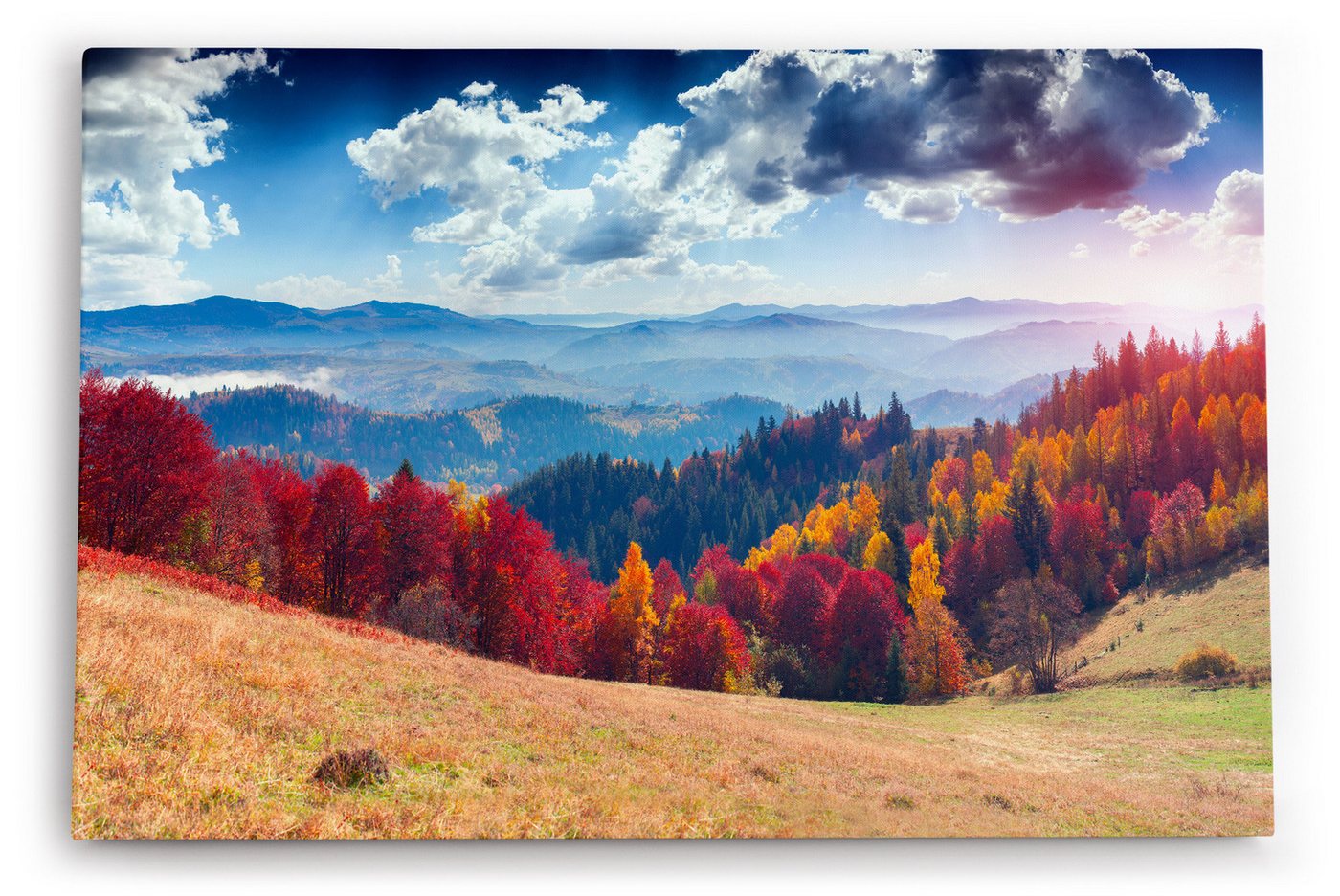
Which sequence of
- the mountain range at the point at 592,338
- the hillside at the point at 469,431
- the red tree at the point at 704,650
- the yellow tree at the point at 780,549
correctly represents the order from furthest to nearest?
the yellow tree at the point at 780,549 → the red tree at the point at 704,650 → the hillside at the point at 469,431 → the mountain range at the point at 592,338

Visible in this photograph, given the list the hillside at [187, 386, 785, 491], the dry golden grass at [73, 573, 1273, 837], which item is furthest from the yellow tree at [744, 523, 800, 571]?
the dry golden grass at [73, 573, 1273, 837]

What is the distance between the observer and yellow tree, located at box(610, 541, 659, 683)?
67.2 ft

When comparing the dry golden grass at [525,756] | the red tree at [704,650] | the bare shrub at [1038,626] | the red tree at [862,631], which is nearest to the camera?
the dry golden grass at [525,756]

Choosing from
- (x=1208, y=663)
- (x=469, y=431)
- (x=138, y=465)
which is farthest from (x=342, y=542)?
(x=469, y=431)

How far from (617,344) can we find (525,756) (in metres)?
9.97

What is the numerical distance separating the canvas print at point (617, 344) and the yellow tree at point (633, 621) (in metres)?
5.66

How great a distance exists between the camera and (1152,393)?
12.6 meters

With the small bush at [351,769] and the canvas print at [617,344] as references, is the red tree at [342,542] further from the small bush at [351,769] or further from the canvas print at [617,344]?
the small bush at [351,769]

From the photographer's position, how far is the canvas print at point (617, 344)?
304 inches

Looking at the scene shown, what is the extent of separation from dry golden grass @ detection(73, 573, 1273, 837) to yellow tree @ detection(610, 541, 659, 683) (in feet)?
33.2

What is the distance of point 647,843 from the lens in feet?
26.1

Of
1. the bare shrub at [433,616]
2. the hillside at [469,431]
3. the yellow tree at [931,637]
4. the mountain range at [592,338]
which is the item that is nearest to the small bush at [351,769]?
the mountain range at [592,338]

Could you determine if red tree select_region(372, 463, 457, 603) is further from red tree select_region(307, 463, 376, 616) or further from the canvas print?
red tree select_region(307, 463, 376, 616)

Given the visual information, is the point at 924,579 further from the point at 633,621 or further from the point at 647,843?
the point at 647,843
